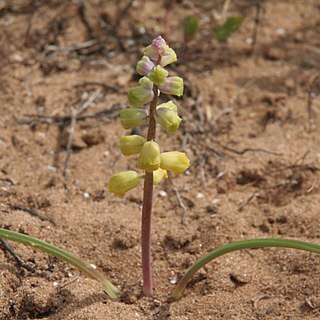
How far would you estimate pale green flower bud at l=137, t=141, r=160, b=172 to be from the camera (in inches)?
96.3

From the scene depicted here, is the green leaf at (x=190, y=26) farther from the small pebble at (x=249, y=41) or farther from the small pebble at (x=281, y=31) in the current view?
the small pebble at (x=281, y=31)

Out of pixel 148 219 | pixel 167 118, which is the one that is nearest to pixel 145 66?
pixel 167 118

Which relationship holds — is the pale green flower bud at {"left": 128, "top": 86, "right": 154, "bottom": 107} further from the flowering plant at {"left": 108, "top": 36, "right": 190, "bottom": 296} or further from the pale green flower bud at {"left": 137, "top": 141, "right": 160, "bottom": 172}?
the pale green flower bud at {"left": 137, "top": 141, "right": 160, "bottom": 172}

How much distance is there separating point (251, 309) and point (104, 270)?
63cm

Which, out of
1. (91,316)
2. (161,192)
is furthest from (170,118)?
(161,192)

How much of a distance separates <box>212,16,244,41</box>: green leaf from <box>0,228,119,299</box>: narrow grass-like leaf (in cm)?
171

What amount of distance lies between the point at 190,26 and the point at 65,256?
1.86 metres

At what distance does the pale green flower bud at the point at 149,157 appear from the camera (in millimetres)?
2447

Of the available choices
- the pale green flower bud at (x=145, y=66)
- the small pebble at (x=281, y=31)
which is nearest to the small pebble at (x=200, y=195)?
the pale green flower bud at (x=145, y=66)

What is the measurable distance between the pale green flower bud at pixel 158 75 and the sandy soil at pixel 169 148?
88 cm

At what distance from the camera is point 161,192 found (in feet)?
11.3

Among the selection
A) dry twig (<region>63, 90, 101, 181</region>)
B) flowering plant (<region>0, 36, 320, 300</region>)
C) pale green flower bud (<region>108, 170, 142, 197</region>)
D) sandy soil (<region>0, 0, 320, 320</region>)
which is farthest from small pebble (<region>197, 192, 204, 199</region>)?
pale green flower bud (<region>108, 170, 142, 197</region>)

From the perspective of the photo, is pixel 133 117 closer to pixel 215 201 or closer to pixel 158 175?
pixel 158 175

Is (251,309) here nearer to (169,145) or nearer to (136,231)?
(136,231)
